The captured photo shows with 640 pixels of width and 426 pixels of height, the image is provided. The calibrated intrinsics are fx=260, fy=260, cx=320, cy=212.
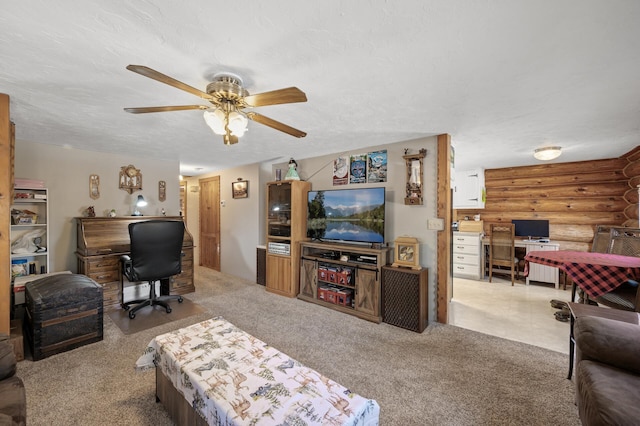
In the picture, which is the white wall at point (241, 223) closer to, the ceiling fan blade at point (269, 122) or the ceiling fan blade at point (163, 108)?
the ceiling fan blade at point (269, 122)

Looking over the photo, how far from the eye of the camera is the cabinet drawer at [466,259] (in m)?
5.03

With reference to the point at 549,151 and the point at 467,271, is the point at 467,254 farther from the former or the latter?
the point at 549,151

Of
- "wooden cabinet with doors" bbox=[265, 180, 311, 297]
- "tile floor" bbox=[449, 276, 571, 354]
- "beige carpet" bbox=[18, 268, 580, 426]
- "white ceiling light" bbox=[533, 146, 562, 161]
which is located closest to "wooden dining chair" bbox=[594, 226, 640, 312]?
"tile floor" bbox=[449, 276, 571, 354]

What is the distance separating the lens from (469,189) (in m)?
5.22

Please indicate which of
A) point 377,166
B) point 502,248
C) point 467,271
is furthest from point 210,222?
point 502,248

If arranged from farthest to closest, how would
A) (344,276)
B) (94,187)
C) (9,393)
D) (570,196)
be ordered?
(570,196)
(94,187)
(344,276)
(9,393)

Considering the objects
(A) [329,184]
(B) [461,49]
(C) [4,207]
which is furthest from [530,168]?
(C) [4,207]

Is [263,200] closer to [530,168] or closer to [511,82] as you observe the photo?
[511,82]

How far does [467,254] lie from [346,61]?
4.82 meters

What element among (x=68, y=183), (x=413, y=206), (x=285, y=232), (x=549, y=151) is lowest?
(x=285, y=232)

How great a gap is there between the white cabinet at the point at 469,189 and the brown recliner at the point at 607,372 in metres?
4.01

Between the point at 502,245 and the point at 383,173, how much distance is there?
3.03 metres

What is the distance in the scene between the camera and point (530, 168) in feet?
16.2

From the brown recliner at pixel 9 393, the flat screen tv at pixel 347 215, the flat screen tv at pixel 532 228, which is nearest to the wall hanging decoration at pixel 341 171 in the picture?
the flat screen tv at pixel 347 215
